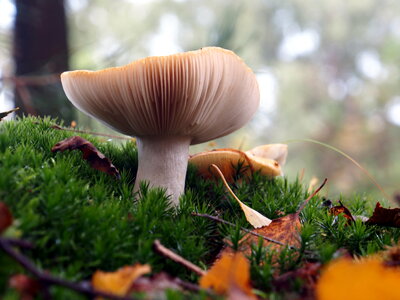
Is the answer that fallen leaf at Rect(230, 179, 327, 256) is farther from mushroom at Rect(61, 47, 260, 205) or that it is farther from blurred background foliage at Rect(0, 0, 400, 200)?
blurred background foliage at Rect(0, 0, 400, 200)

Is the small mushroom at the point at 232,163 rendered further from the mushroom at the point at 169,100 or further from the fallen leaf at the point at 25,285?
the fallen leaf at the point at 25,285

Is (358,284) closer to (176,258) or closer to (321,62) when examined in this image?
(176,258)

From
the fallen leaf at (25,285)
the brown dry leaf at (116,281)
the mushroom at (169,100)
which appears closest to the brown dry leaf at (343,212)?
the mushroom at (169,100)

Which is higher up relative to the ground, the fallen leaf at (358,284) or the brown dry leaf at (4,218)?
the brown dry leaf at (4,218)

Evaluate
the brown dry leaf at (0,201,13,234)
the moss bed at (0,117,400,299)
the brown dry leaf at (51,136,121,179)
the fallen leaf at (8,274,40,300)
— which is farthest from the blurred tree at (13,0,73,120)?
the fallen leaf at (8,274,40,300)

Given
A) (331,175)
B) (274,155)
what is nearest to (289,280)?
(274,155)
